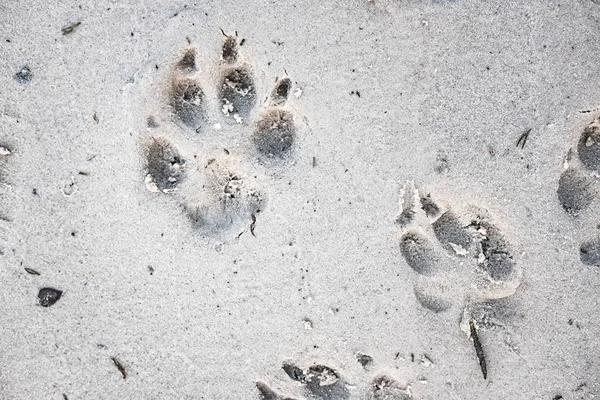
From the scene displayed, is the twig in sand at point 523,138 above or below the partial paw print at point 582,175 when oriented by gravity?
above

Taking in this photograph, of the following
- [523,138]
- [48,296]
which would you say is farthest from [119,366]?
[523,138]

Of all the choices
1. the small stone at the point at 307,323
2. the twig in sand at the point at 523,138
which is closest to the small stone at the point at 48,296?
the small stone at the point at 307,323

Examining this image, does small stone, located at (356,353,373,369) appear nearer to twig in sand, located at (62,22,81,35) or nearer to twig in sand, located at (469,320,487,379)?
twig in sand, located at (469,320,487,379)

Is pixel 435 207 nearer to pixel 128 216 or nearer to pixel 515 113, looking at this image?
pixel 515 113

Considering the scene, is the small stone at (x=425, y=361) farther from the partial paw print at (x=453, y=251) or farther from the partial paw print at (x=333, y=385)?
the partial paw print at (x=453, y=251)

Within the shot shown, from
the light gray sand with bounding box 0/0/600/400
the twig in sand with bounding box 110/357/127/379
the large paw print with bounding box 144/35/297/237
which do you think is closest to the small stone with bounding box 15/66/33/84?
the light gray sand with bounding box 0/0/600/400

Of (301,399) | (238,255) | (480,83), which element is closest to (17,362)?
(238,255)

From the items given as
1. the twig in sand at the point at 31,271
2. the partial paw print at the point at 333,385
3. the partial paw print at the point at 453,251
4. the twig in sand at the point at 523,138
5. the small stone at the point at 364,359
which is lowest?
the partial paw print at the point at 333,385
